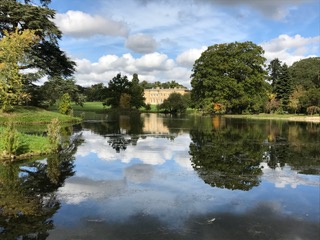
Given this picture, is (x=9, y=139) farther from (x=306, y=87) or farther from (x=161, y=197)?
(x=306, y=87)

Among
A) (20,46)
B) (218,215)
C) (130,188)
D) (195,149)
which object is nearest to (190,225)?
(218,215)

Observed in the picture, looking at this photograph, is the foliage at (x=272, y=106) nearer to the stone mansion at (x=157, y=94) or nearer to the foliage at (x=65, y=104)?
the foliage at (x=65, y=104)

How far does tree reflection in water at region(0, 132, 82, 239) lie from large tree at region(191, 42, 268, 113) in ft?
156

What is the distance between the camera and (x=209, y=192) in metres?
8.39

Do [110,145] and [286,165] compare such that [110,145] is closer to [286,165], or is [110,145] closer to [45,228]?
[286,165]

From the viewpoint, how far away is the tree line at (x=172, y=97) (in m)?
21.6

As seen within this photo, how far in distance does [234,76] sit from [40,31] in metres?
37.6

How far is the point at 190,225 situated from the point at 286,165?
7529 millimetres

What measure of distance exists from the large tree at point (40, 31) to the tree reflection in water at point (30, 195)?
63.8 ft

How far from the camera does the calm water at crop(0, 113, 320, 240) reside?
584cm

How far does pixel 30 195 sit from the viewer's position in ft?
25.7

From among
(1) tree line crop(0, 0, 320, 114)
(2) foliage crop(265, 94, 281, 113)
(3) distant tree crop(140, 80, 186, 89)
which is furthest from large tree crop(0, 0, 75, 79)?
(3) distant tree crop(140, 80, 186, 89)

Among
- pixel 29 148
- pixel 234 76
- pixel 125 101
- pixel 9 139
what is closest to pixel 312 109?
pixel 234 76

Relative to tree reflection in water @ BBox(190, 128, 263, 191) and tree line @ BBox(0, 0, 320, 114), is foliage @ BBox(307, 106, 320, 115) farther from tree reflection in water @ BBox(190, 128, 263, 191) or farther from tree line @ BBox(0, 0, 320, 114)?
tree reflection in water @ BBox(190, 128, 263, 191)
